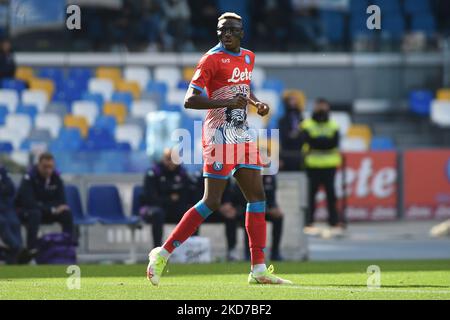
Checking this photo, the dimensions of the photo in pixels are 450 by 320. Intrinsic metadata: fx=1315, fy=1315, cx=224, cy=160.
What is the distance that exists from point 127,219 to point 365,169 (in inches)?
300

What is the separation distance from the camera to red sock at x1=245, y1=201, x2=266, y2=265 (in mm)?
11242

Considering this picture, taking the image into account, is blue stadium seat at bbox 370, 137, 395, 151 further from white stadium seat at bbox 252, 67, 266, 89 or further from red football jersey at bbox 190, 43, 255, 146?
red football jersey at bbox 190, 43, 255, 146

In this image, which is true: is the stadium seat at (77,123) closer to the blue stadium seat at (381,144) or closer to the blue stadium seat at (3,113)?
Result: the blue stadium seat at (3,113)

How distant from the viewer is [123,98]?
26.0 meters

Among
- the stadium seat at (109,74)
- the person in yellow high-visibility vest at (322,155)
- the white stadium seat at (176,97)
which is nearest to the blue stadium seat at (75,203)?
the person in yellow high-visibility vest at (322,155)

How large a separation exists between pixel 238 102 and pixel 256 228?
113 cm

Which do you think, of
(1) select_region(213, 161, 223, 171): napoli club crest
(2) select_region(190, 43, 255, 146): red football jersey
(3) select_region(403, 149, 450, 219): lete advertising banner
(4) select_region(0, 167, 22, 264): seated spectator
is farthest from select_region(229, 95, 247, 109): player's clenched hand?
(3) select_region(403, 149, 450, 219): lete advertising banner

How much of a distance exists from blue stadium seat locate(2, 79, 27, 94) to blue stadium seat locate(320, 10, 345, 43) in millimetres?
6979

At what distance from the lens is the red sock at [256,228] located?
11242mm

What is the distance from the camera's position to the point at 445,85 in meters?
28.9
